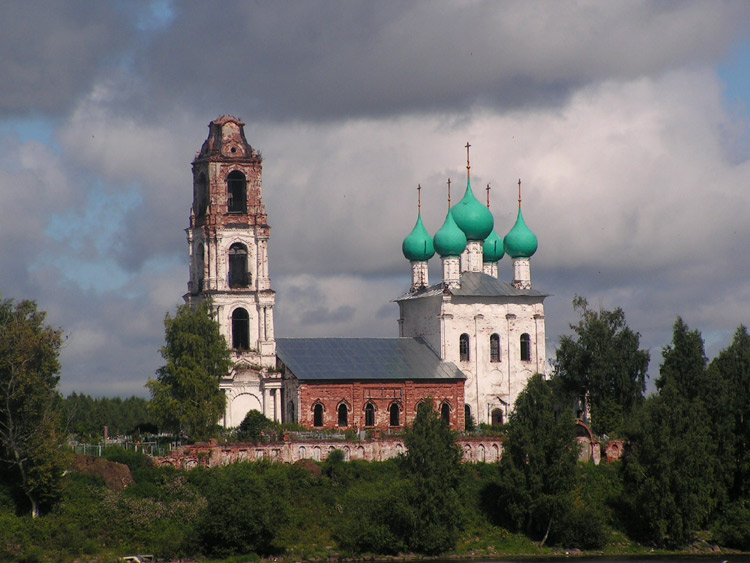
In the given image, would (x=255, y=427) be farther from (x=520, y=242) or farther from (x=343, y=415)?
(x=520, y=242)

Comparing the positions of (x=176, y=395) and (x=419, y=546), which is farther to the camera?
(x=176, y=395)

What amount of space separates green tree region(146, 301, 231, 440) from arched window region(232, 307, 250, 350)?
3969 millimetres

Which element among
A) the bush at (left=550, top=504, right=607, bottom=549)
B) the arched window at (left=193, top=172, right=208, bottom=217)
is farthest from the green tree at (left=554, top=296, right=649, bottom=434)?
the arched window at (left=193, top=172, right=208, bottom=217)

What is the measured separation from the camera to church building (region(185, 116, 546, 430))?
59375 mm

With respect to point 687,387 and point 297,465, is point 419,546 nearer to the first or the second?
point 297,465

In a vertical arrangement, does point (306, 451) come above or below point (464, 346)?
below

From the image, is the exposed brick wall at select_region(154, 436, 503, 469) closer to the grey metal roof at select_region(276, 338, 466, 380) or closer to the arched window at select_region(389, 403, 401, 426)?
the arched window at select_region(389, 403, 401, 426)

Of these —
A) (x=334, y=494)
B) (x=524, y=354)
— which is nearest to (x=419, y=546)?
(x=334, y=494)

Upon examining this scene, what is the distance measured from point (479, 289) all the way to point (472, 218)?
3.47m

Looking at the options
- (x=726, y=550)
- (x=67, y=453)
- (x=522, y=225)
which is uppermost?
(x=522, y=225)

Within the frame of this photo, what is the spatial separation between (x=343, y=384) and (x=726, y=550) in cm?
1540

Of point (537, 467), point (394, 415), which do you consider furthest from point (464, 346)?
point (537, 467)

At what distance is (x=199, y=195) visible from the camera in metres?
60.6

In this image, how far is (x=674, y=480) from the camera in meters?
53.3
